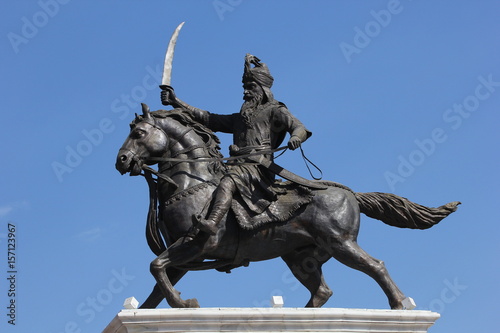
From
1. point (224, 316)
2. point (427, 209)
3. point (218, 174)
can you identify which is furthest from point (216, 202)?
point (427, 209)

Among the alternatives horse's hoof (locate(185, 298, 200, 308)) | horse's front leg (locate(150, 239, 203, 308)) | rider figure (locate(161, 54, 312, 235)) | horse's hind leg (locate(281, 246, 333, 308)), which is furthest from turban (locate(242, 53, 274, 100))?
horse's hoof (locate(185, 298, 200, 308))

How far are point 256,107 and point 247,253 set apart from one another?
Result: 2.15 metres

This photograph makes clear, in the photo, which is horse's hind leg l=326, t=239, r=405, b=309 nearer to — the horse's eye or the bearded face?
the bearded face

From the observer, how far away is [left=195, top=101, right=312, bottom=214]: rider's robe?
11469 mm

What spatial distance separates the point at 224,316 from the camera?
1039cm

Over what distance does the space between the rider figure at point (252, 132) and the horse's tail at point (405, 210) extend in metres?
1.28

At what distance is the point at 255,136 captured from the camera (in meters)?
12.1

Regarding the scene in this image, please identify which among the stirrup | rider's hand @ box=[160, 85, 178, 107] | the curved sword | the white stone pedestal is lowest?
the white stone pedestal

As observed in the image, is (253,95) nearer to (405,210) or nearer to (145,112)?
(145,112)

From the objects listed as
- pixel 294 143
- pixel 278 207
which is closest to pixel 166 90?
pixel 294 143

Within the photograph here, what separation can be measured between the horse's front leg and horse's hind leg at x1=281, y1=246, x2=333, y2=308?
148 centimetres

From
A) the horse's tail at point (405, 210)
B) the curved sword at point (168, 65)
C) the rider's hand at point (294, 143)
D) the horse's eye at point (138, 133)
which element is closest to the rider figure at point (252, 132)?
the rider's hand at point (294, 143)

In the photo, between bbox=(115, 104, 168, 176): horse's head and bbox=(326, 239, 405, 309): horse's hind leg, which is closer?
bbox=(326, 239, 405, 309): horse's hind leg

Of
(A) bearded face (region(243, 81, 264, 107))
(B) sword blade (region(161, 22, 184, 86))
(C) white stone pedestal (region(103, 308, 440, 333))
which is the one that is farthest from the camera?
(B) sword blade (region(161, 22, 184, 86))
